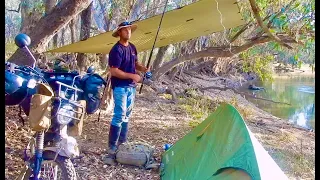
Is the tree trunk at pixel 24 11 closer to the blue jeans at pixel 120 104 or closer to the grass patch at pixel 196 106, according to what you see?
the grass patch at pixel 196 106

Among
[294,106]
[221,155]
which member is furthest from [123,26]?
[294,106]

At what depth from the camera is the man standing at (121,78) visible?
10.1 ft

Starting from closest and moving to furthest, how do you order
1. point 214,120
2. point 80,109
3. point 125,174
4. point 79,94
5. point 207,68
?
point 80,109
point 79,94
point 214,120
point 125,174
point 207,68

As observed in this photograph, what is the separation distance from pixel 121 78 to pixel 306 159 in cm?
267

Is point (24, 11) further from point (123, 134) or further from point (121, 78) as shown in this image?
point (121, 78)

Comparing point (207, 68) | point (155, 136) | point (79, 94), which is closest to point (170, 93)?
point (155, 136)

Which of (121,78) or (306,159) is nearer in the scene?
(121,78)

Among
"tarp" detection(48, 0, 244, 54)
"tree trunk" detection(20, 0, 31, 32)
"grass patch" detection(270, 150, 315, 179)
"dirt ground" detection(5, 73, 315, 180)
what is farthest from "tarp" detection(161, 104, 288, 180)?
"tree trunk" detection(20, 0, 31, 32)

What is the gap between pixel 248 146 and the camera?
2193 millimetres

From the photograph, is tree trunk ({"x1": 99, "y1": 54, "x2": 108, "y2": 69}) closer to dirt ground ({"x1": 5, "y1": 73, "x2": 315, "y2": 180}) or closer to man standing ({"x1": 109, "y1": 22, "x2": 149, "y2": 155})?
dirt ground ({"x1": 5, "y1": 73, "x2": 315, "y2": 180})

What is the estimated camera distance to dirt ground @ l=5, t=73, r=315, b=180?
2.95 m

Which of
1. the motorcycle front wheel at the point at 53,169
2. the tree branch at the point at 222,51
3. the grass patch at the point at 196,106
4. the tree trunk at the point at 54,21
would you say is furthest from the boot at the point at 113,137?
the tree branch at the point at 222,51

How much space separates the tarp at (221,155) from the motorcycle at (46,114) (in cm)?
88

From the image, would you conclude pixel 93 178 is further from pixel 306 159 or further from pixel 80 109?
pixel 306 159
